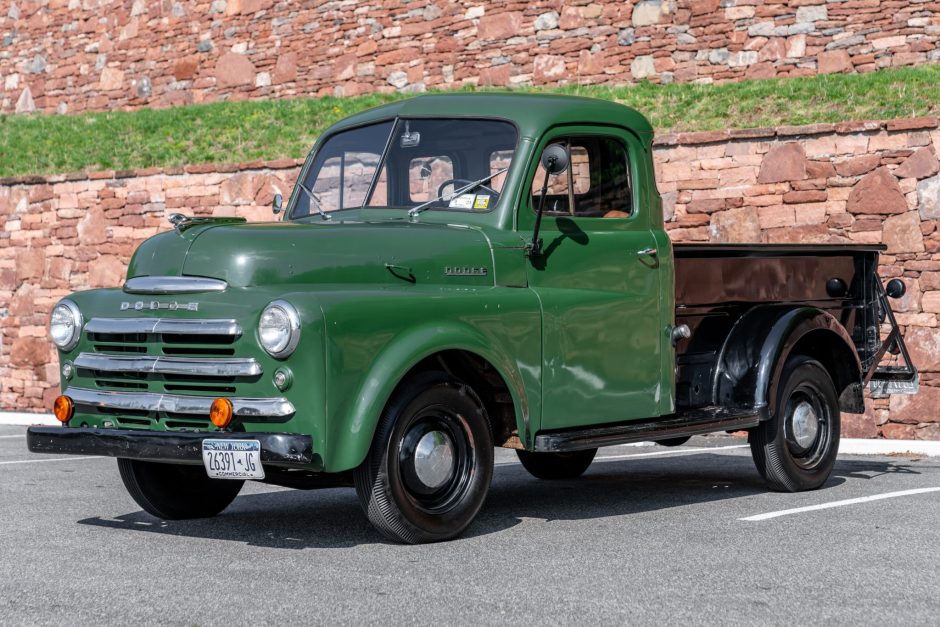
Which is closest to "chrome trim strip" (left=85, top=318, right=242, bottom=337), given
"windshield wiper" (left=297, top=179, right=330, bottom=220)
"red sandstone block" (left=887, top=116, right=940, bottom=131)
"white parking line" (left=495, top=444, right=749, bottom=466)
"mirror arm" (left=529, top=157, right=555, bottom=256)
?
"windshield wiper" (left=297, top=179, right=330, bottom=220)

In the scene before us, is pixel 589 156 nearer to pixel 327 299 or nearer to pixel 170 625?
pixel 327 299

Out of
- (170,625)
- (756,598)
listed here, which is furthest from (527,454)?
(170,625)

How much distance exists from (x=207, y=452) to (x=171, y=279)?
90cm

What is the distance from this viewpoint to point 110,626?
4.57 metres

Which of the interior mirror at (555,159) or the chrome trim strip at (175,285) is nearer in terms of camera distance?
the chrome trim strip at (175,285)

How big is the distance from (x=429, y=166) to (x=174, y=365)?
1.82 meters

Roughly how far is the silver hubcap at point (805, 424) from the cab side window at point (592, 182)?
71.9 inches

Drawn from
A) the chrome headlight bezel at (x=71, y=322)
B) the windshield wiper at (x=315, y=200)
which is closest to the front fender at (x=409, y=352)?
the windshield wiper at (x=315, y=200)

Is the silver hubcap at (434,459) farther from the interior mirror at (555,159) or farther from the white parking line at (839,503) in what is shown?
the white parking line at (839,503)

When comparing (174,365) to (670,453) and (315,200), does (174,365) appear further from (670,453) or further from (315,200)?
(670,453)

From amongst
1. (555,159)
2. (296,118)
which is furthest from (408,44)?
(555,159)

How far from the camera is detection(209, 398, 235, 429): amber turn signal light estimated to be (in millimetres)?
5723

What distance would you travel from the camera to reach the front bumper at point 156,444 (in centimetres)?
556

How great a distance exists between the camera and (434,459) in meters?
6.13
